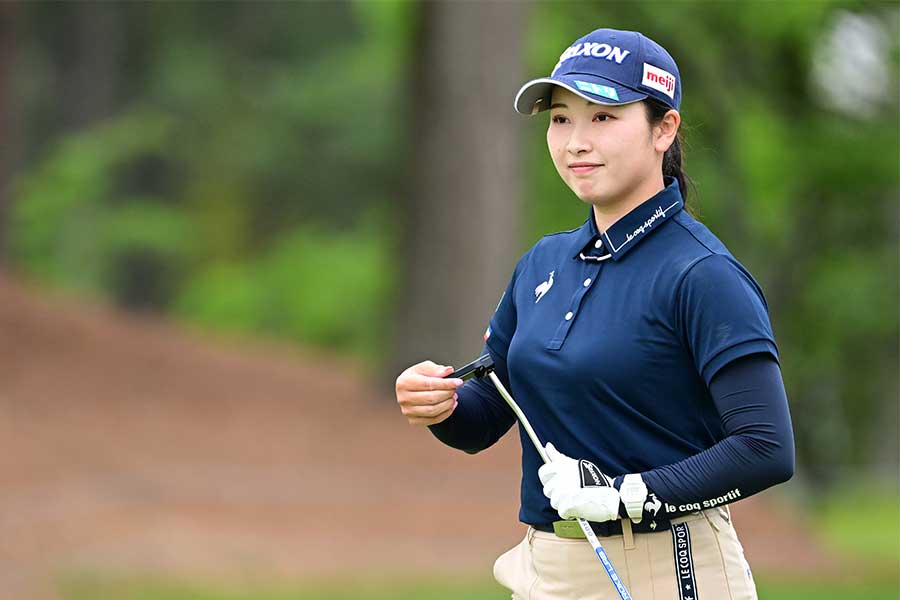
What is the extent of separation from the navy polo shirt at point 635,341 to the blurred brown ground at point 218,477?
6450mm

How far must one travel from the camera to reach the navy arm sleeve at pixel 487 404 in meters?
3.42

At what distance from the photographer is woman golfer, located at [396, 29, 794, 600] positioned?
2861 millimetres

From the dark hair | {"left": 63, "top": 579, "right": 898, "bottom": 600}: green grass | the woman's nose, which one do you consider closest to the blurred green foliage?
{"left": 63, "top": 579, "right": 898, "bottom": 600}: green grass

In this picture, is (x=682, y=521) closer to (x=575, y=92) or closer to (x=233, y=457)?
(x=575, y=92)

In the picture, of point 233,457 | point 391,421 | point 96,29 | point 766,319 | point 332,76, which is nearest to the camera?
point 766,319

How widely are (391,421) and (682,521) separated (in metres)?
10.2

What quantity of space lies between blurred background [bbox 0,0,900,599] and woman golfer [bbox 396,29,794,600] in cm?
41

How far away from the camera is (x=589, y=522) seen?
3092 millimetres

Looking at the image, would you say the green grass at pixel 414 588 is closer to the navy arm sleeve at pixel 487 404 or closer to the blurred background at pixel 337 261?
the blurred background at pixel 337 261

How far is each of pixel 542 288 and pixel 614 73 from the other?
1.70 feet

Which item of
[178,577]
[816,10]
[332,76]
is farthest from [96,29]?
[178,577]

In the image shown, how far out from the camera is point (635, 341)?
2.95 m

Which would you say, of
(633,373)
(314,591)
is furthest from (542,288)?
(314,591)

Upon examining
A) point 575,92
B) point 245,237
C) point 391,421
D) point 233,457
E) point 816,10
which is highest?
point 245,237
